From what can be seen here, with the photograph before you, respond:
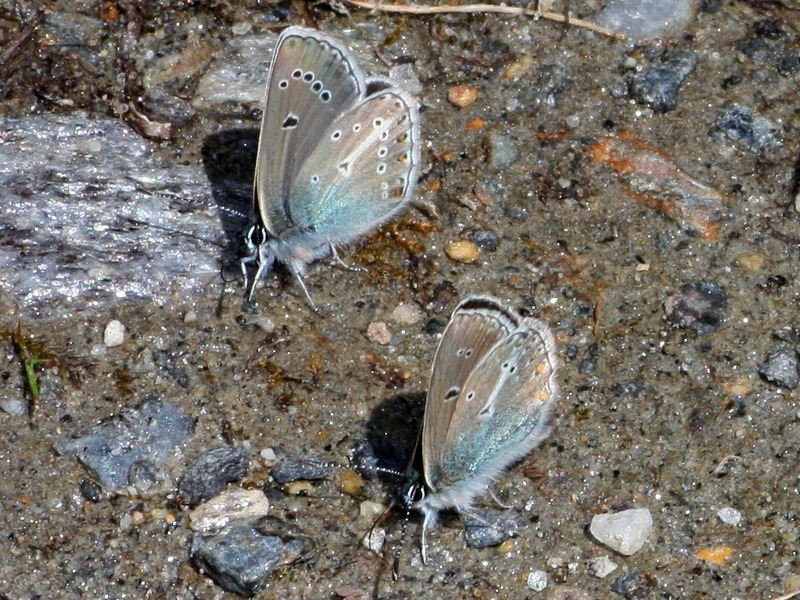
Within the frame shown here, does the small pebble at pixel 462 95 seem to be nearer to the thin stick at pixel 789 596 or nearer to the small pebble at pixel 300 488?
the small pebble at pixel 300 488

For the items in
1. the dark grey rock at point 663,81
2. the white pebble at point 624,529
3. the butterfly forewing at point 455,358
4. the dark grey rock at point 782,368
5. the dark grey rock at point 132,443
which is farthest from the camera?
the dark grey rock at point 663,81

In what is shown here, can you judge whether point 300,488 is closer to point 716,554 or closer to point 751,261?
point 716,554

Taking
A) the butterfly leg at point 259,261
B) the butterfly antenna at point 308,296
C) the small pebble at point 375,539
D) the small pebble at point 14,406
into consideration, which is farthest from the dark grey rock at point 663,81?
the small pebble at point 14,406

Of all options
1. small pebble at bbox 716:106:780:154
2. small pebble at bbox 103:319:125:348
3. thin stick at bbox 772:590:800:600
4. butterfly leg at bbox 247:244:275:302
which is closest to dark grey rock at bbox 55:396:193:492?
small pebble at bbox 103:319:125:348

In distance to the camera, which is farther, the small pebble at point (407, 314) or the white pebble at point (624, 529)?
the small pebble at point (407, 314)

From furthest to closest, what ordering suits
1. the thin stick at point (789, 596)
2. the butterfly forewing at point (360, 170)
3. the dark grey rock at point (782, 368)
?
the butterfly forewing at point (360, 170), the dark grey rock at point (782, 368), the thin stick at point (789, 596)

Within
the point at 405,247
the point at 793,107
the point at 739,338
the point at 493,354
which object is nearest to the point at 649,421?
the point at 739,338

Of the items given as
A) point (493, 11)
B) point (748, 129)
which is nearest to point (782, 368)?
point (748, 129)
